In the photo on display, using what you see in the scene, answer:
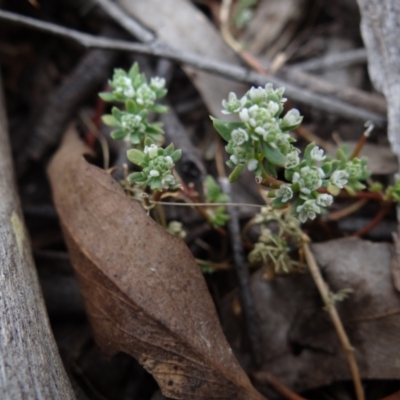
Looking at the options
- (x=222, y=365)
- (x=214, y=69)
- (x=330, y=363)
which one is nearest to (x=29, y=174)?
(x=214, y=69)

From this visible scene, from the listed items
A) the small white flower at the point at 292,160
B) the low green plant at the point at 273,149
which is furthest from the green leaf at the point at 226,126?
the small white flower at the point at 292,160

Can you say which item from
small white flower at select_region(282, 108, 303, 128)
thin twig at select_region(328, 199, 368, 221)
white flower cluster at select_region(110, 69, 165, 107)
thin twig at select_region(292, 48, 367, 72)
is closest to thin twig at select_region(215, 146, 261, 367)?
thin twig at select_region(328, 199, 368, 221)

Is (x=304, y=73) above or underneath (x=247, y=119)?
above

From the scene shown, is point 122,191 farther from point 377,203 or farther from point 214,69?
point 377,203

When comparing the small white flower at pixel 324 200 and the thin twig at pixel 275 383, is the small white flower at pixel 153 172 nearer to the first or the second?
the small white flower at pixel 324 200

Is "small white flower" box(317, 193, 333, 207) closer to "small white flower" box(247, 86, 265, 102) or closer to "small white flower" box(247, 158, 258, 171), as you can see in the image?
"small white flower" box(247, 158, 258, 171)

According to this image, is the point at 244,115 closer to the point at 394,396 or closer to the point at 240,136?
the point at 240,136
